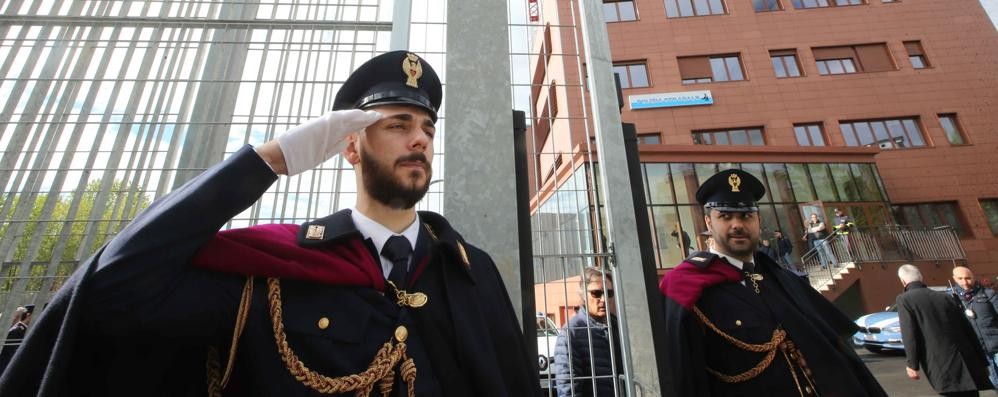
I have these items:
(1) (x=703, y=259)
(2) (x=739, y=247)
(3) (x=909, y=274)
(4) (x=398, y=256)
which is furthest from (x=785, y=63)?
(4) (x=398, y=256)

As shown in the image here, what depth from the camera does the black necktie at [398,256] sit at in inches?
50.0

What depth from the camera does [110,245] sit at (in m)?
0.97

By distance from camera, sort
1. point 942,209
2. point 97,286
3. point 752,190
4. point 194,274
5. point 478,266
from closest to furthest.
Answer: point 97,286
point 194,274
point 478,266
point 752,190
point 942,209

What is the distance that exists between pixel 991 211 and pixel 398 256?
26.8 m

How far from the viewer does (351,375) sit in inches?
40.7

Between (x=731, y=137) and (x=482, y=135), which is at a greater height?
(x=731, y=137)

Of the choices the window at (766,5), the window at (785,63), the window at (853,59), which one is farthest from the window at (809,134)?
the window at (766,5)

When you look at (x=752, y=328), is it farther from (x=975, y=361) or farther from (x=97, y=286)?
(x=975, y=361)

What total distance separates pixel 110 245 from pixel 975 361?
708 centimetres

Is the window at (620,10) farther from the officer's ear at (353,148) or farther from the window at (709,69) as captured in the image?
the officer's ear at (353,148)

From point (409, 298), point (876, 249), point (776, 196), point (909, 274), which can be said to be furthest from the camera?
point (776, 196)

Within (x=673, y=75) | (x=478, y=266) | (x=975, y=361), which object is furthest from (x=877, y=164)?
(x=478, y=266)

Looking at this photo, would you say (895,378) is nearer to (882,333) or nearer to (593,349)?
(882,333)

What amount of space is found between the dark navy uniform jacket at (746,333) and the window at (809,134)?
19.7 meters
